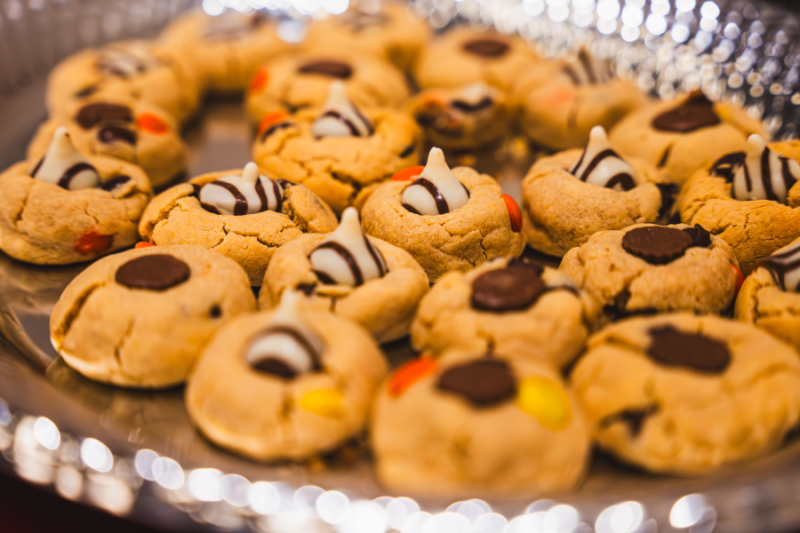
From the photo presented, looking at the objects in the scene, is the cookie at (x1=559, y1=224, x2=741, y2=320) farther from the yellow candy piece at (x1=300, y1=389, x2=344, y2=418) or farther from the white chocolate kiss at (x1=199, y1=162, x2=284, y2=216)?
the white chocolate kiss at (x1=199, y1=162, x2=284, y2=216)

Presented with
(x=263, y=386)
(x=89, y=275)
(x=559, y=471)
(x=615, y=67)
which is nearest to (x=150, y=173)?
(x=89, y=275)

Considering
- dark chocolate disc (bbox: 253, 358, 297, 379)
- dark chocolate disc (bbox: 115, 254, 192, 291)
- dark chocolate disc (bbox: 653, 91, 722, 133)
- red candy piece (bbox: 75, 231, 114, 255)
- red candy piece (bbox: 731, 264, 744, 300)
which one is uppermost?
dark chocolate disc (bbox: 653, 91, 722, 133)

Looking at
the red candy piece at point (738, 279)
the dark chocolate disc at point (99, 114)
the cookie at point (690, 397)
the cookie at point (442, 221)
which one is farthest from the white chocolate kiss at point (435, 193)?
the dark chocolate disc at point (99, 114)

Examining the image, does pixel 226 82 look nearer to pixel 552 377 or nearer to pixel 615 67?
pixel 615 67

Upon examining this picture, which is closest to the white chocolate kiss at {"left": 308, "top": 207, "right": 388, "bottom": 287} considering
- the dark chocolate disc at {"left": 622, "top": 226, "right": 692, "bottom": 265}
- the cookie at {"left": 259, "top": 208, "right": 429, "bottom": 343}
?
the cookie at {"left": 259, "top": 208, "right": 429, "bottom": 343}

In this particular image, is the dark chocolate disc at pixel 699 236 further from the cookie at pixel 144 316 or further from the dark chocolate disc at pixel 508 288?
the cookie at pixel 144 316

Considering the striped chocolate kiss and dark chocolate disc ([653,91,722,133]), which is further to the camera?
dark chocolate disc ([653,91,722,133])
